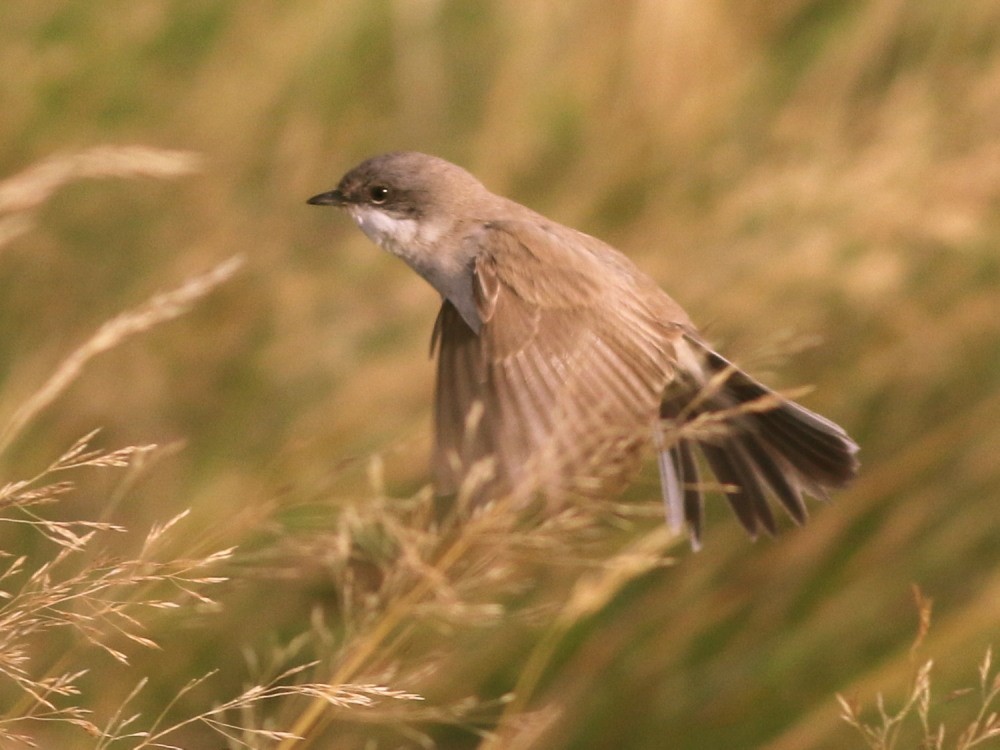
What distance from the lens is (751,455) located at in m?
2.35

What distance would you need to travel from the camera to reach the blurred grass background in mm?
2488

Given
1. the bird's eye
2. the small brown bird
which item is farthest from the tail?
the bird's eye

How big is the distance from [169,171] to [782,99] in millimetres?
1797

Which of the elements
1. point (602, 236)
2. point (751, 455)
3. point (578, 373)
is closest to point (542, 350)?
point (578, 373)

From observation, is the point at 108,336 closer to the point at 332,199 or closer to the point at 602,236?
the point at 332,199

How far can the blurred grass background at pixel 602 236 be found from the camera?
2.49 meters

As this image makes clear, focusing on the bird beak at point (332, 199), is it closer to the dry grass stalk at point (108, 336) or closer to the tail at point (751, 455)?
the tail at point (751, 455)

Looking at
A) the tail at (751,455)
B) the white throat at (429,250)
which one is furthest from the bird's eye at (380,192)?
the tail at (751,455)

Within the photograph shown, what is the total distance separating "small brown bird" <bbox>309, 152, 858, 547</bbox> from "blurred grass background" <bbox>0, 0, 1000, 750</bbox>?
0.70 feet

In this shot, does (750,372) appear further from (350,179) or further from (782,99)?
(782,99)

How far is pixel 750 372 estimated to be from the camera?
1939 mm

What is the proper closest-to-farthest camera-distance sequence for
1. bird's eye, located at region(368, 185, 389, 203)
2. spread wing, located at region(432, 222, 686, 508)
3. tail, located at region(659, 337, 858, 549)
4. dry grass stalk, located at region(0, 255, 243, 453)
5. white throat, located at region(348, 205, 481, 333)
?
dry grass stalk, located at region(0, 255, 243, 453) < spread wing, located at region(432, 222, 686, 508) < tail, located at region(659, 337, 858, 549) < white throat, located at region(348, 205, 481, 333) < bird's eye, located at region(368, 185, 389, 203)

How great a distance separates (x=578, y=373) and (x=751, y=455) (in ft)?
1.17

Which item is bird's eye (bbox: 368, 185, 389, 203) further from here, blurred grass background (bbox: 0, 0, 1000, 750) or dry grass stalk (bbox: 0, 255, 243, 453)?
dry grass stalk (bbox: 0, 255, 243, 453)
